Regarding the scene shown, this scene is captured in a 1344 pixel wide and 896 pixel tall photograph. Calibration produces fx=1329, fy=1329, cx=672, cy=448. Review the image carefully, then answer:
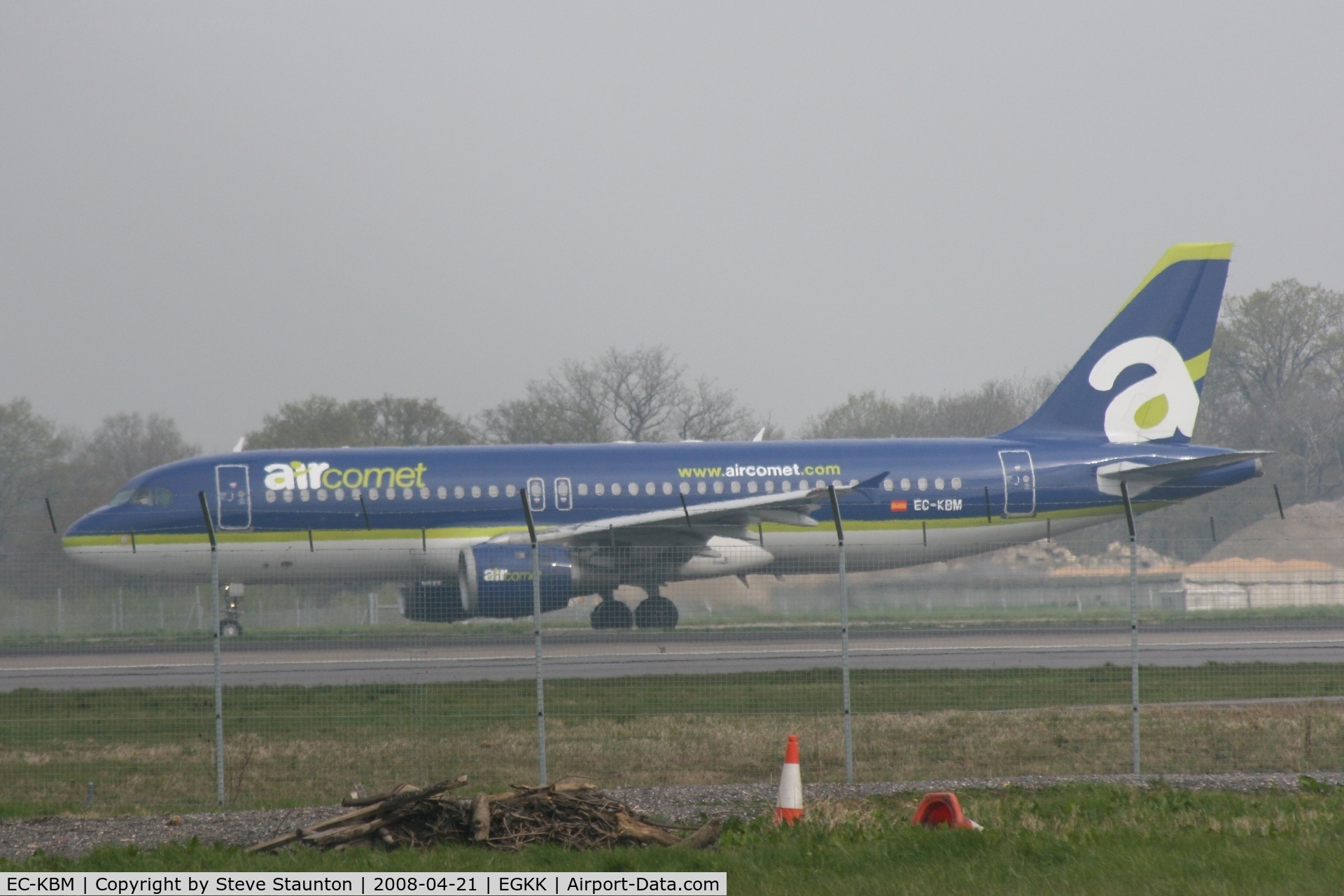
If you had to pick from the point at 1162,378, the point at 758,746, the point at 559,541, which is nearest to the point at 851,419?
the point at 1162,378

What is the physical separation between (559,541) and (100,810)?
1472 cm

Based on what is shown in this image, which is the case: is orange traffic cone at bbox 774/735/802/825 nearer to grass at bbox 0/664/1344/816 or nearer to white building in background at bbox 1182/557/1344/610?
grass at bbox 0/664/1344/816

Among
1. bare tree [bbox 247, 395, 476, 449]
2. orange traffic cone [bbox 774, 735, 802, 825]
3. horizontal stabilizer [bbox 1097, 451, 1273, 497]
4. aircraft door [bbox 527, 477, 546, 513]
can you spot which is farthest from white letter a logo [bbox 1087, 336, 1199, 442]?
bare tree [bbox 247, 395, 476, 449]

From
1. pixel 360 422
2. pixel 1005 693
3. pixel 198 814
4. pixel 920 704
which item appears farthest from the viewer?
pixel 360 422

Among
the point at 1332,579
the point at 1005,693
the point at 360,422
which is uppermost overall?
the point at 360,422

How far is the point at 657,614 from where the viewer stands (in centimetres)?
1423

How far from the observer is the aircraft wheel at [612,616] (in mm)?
13721

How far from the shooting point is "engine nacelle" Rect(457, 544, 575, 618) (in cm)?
1484

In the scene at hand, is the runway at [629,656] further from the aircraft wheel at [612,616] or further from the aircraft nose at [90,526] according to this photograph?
the aircraft nose at [90,526]

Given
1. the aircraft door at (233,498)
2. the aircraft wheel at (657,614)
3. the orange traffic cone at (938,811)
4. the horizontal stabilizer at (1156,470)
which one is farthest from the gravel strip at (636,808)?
the aircraft door at (233,498)

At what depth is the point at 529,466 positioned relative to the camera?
25500 millimetres

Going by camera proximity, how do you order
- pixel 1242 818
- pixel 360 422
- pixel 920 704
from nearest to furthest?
pixel 1242 818, pixel 920 704, pixel 360 422

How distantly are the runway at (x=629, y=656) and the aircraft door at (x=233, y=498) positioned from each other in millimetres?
4970

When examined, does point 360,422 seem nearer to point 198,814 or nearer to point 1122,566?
point 1122,566
